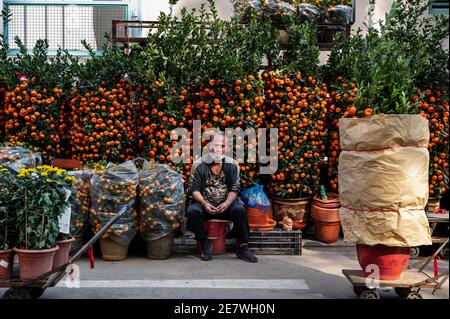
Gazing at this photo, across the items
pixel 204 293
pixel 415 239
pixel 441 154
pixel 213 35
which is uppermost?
pixel 213 35

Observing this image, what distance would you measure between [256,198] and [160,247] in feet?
4.51

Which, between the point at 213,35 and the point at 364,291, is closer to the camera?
the point at 364,291

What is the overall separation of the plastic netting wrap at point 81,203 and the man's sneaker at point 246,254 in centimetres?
192

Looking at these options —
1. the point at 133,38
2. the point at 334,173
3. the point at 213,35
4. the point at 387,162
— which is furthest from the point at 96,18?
the point at 387,162

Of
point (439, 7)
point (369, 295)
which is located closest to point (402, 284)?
point (369, 295)

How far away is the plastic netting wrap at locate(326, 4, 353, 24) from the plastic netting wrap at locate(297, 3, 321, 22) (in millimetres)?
225

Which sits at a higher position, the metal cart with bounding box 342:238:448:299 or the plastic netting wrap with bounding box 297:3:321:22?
the plastic netting wrap with bounding box 297:3:321:22

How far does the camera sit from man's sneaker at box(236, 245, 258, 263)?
22.6 ft

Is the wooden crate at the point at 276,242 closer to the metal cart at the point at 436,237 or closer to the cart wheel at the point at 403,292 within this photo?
the metal cart at the point at 436,237

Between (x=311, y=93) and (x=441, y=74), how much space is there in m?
1.81

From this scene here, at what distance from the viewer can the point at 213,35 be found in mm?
7984

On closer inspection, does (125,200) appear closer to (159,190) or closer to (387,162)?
(159,190)

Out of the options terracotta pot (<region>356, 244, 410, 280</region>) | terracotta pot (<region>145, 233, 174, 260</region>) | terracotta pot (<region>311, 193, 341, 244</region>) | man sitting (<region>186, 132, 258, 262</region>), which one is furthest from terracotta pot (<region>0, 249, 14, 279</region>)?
terracotta pot (<region>311, 193, 341, 244</region>)

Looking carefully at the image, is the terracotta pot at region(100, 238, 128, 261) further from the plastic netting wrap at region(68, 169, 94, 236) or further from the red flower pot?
the red flower pot
